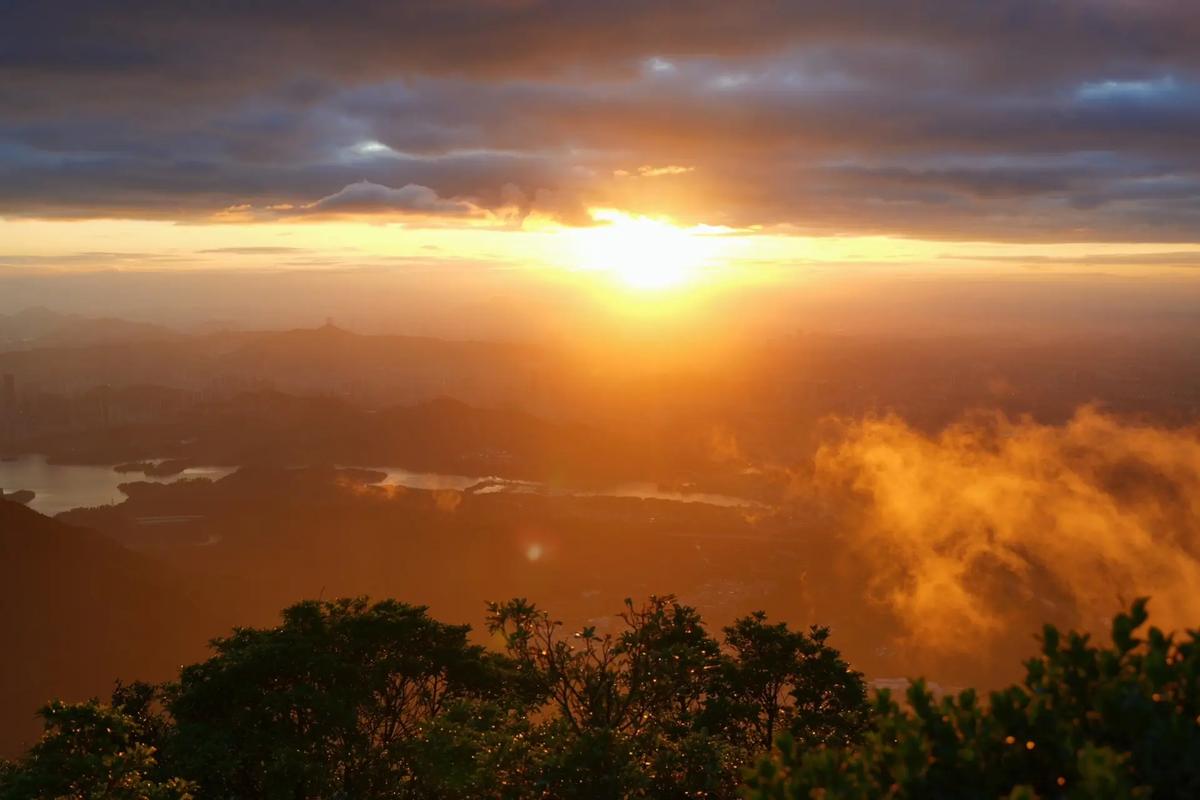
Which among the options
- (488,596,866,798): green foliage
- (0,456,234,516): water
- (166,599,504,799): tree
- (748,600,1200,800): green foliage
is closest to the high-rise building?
(0,456,234,516): water

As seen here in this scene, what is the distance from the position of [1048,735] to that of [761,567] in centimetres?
7129

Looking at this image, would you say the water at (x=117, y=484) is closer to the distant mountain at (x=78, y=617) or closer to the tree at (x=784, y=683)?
the distant mountain at (x=78, y=617)

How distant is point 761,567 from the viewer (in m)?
76.7

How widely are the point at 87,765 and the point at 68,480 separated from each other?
414ft

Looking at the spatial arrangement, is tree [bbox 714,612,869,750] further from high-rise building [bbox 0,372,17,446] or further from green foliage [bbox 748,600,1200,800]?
high-rise building [bbox 0,372,17,446]

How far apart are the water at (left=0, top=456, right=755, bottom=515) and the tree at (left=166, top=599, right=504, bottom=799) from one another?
3352 inches

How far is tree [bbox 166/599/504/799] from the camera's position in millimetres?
16766

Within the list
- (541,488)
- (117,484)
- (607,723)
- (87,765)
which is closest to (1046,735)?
(607,723)

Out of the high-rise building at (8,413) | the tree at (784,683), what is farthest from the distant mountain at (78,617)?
the high-rise building at (8,413)

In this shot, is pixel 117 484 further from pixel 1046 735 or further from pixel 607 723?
pixel 1046 735

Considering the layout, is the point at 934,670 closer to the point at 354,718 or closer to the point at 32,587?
the point at 354,718

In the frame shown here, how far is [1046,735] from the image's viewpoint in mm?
7469

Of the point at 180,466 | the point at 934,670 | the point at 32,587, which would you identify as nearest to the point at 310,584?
the point at 32,587

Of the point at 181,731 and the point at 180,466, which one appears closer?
the point at 181,731
